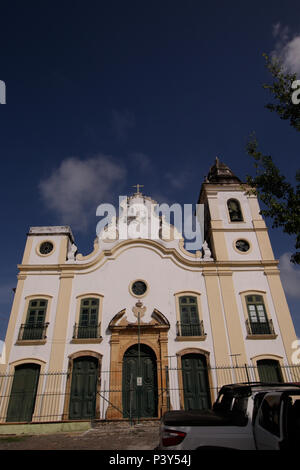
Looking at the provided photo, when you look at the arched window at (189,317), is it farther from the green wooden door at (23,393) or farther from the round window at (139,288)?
the green wooden door at (23,393)

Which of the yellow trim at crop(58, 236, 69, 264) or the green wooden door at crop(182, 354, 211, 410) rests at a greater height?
the yellow trim at crop(58, 236, 69, 264)

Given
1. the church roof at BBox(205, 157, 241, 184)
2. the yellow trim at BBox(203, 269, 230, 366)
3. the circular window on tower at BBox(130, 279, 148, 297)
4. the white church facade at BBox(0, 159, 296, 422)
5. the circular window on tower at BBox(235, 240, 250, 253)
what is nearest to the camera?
the white church facade at BBox(0, 159, 296, 422)

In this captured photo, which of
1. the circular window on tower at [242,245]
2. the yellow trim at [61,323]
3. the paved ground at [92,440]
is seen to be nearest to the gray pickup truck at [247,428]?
the paved ground at [92,440]

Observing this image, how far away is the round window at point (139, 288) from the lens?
1603cm

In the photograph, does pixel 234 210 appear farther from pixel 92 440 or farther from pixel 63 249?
pixel 92 440

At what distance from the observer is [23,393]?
13586 mm

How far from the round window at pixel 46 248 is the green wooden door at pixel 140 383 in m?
7.74

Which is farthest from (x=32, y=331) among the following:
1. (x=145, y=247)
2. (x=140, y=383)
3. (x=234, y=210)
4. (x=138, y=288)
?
(x=234, y=210)

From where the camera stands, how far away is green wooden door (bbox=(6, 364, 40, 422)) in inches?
517

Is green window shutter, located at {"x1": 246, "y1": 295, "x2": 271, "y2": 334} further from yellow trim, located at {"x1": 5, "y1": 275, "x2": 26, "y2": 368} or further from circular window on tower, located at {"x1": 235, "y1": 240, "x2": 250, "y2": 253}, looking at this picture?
yellow trim, located at {"x1": 5, "y1": 275, "x2": 26, "y2": 368}

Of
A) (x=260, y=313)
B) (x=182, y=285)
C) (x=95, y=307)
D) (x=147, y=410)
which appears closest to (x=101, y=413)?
(x=147, y=410)

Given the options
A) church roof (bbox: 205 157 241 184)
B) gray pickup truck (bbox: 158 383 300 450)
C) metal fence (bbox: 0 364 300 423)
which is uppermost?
church roof (bbox: 205 157 241 184)

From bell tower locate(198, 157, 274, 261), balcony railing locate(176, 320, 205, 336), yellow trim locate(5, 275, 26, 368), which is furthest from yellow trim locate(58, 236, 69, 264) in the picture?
bell tower locate(198, 157, 274, 261)

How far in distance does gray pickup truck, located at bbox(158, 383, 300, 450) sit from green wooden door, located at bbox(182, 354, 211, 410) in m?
10.2
